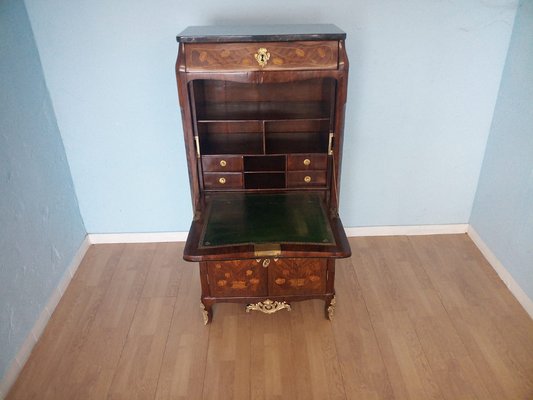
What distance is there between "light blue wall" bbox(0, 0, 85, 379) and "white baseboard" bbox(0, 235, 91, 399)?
1.1 inches

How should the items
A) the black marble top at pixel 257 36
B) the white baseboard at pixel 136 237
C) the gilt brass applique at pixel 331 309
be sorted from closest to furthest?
the black marble top at pixel 257 36, the gilt brass applique at pixel 331 309, the white baseboard at pixel 136 237

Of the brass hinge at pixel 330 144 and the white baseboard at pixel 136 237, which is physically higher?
the brass hinge at pixel 330 144

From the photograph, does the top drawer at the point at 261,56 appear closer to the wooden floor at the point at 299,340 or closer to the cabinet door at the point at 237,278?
the cabinet door at the point at 237,278

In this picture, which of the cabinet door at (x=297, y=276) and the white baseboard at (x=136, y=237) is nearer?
the cabinet door at (x=297, y=276)

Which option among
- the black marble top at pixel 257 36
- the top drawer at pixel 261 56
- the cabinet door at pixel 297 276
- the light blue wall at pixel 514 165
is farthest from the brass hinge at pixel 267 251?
the light blue wall at pixel 514 165

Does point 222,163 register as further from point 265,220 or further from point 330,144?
point 330,144

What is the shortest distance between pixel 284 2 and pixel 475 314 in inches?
68.9

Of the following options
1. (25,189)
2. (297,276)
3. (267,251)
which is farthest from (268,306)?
(25,189)

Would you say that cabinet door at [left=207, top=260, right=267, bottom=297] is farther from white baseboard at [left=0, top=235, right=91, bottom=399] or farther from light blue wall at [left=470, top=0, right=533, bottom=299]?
light blue wall at [left=470, top=0, right=533, bottom=299]

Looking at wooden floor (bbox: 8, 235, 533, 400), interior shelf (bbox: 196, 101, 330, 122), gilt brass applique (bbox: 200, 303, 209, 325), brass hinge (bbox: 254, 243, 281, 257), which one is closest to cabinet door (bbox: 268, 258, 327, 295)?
brass hinge (bbox: 254, 243, 281, 257)

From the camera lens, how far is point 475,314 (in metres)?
1.98

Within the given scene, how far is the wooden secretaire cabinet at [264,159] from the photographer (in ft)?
5.25

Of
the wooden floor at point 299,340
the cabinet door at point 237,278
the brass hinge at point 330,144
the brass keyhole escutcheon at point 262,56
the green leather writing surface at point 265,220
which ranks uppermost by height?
the brass keyhole escutcheon at point 262,56

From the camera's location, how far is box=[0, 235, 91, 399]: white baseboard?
5.52ft
